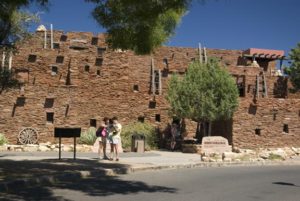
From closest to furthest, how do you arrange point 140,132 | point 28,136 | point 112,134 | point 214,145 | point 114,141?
point 114,141
point 112,134
point 214,145
point 140,132
point 28,136

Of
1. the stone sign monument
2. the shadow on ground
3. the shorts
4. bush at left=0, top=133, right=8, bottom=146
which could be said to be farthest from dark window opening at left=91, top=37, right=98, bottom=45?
the shadow on ground

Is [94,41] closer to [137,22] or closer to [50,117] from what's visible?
[50,117]

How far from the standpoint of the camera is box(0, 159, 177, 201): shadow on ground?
36.2 ft

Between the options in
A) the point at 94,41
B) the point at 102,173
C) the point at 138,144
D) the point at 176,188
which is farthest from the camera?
the point at 94,41

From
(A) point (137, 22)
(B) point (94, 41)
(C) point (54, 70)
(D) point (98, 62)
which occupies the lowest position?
(A) point (137, 22)

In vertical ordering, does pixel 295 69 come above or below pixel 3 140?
above

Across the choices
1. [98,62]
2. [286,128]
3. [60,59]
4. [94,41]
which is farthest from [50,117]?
[286,128]

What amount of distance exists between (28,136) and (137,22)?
703 inches

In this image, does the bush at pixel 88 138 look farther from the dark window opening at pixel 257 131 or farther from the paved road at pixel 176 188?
the paved road at pixel 176 188

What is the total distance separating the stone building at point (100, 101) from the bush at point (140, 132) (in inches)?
47.6

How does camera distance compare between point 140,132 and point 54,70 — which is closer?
point 140,132

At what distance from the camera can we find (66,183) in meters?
13.0

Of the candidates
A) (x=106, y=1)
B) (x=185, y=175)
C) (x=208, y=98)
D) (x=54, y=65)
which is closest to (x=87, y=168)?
(x=185, y=175)

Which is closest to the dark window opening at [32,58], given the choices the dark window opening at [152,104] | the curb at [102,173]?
the dark window opening at [152,104]
